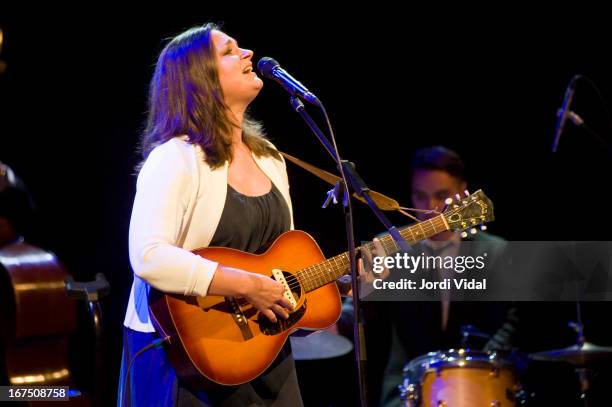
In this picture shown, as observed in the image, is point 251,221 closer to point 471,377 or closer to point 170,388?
point 170,388

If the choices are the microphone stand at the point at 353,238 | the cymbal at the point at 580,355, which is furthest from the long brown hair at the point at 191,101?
the cymbal at the point at 580,355

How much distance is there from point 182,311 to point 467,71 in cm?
413

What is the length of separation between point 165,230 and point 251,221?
385 millimetres

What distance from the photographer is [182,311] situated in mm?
2633

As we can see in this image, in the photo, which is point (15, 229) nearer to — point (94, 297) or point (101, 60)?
point (101, 60)

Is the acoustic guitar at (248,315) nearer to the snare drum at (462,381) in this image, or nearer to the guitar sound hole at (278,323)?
the guitar sound hole at (278,323)

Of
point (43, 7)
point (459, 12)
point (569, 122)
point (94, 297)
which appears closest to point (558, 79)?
point (569, 122)

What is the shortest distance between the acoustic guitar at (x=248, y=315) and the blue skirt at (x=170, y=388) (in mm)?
54

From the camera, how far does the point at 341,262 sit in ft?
9.98

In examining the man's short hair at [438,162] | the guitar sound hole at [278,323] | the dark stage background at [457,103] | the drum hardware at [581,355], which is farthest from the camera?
the dark stage background at [457,103]

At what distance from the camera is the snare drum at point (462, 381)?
441 centimetres

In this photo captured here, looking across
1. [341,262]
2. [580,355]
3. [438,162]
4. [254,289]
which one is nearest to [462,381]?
[580,355]

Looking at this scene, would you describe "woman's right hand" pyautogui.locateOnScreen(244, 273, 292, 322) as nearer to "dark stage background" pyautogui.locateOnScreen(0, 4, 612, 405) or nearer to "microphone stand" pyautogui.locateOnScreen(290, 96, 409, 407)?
"microphone stand" pyautogui.locateOnScreen(290, 96, 409, 407)

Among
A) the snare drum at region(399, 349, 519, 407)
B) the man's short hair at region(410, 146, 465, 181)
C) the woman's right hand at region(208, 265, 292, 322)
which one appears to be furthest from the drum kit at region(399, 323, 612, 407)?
the woman's right hand at region(208, 265, 292, 322)
